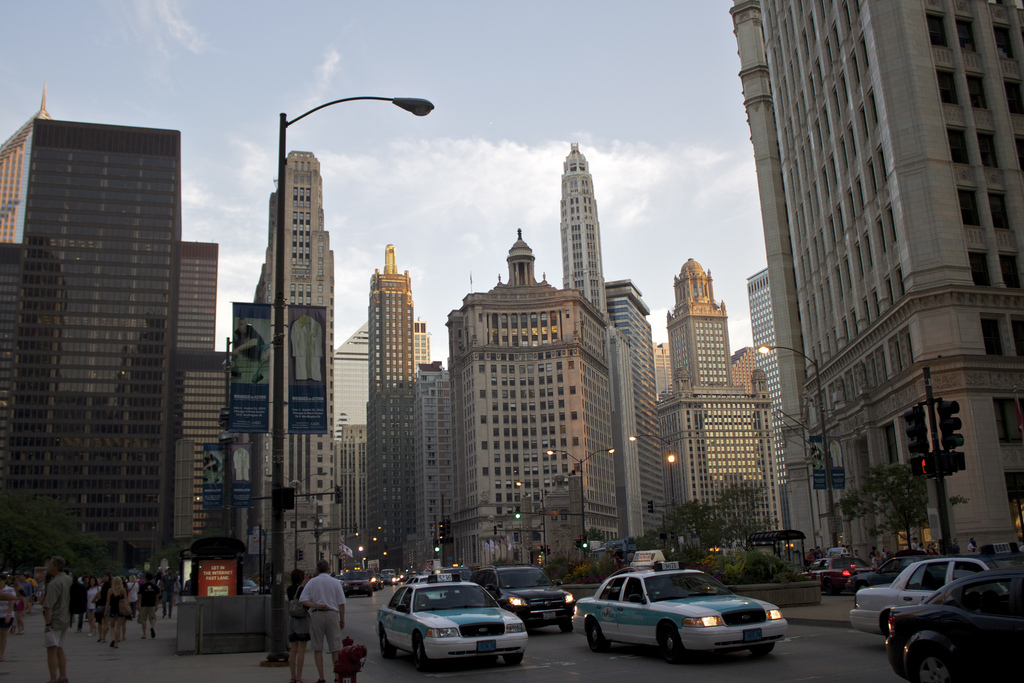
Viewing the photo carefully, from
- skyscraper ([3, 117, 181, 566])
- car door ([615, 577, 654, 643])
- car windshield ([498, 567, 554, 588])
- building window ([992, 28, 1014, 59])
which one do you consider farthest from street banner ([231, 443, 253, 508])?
skyscraper ([3, 117, 181, 566])

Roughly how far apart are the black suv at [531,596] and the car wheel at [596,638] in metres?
4.13

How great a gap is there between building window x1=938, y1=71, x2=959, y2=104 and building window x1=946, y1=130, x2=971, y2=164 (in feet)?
A: 5.79

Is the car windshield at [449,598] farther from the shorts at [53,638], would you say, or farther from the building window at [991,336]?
the building window at [991,336]

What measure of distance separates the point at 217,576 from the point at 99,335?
161172 millimetres

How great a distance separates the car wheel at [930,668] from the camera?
991 centimetres

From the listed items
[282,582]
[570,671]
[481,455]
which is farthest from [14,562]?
[481,455]

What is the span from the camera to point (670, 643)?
15.5 meters

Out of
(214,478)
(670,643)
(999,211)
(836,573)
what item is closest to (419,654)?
(670,643)

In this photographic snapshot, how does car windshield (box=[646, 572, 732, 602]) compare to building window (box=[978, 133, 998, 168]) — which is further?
building window (box=[978, 133, 998, 168])

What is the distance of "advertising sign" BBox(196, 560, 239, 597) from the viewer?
26141 mm

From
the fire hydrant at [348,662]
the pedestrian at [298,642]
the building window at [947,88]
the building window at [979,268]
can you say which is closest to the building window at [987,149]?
the building window at [947,88]

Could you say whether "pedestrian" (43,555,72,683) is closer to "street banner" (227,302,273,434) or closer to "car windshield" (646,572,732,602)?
"street banner" (227,302,273,434)

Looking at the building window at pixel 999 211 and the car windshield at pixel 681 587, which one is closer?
the car windshield at pixel 681 587

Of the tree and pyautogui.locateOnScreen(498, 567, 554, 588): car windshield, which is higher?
the tree
